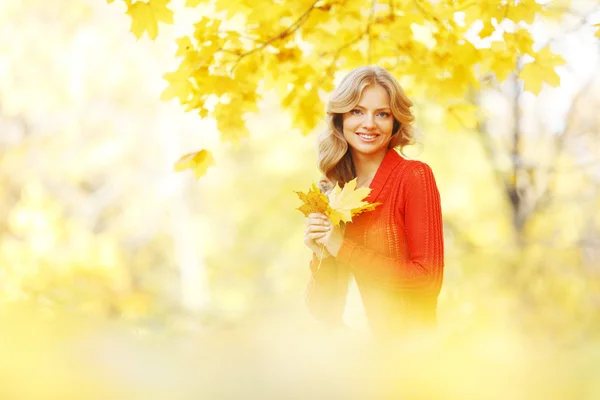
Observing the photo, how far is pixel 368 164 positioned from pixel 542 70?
2.48 ft

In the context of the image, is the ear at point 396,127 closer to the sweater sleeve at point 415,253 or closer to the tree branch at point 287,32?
the sweater sleeve at point 415,253

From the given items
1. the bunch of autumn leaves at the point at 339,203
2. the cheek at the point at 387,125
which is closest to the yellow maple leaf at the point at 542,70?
the cheek at the point at 387,125

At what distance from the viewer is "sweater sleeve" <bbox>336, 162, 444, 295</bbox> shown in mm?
1479

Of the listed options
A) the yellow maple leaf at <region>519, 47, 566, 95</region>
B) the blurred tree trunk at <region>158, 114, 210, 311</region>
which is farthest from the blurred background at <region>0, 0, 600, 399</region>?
the yellow maple leaf at <region>519, 47, 566, 95</region>

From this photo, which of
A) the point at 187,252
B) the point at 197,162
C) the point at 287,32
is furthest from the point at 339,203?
the point at 187,252

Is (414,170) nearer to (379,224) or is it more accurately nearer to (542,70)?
(379,224)

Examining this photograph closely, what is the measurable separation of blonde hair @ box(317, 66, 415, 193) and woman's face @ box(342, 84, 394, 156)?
0.01 meters

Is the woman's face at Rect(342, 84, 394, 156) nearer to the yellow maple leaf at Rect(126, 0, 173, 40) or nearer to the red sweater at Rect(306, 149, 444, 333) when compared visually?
the red sweater at Rect(306, 149, 444, 333)

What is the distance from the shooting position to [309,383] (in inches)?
20.0

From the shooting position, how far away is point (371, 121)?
1.62m

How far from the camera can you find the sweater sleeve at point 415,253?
58.2 inches

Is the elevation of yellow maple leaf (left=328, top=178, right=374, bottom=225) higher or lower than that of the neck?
lower

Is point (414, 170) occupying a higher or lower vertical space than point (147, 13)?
lower

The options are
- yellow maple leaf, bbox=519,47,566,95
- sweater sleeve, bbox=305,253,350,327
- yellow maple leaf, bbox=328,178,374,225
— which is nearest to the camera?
yellow maple leaf, bbox=328,178,374,225
